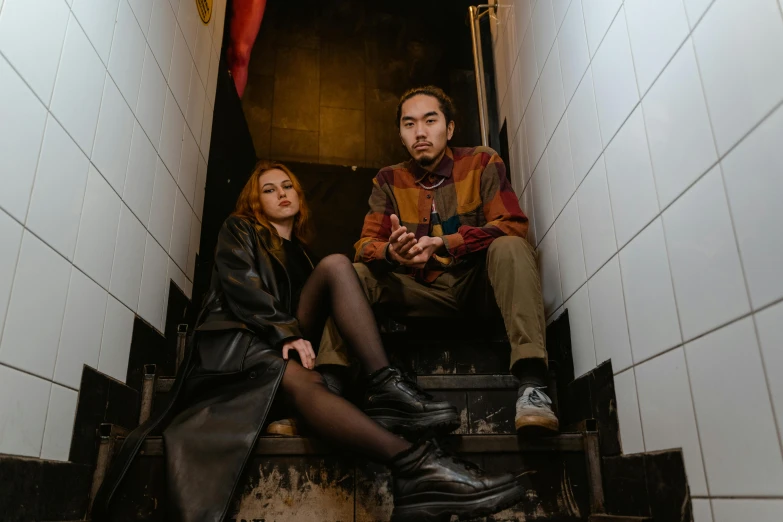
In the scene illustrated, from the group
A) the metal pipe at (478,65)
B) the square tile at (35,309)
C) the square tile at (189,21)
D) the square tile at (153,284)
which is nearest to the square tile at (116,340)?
the square tile at (153,284)

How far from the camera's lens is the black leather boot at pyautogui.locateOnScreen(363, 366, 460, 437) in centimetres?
146

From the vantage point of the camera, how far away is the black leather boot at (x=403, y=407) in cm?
146

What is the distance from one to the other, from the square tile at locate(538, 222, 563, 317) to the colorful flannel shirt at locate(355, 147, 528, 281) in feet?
0.32

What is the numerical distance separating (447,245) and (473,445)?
69 cm

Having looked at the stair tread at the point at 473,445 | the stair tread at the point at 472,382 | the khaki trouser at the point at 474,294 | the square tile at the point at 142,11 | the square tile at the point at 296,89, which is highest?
the square tile at the point at 296,89

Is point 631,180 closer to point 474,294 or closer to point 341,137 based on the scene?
point 474,294

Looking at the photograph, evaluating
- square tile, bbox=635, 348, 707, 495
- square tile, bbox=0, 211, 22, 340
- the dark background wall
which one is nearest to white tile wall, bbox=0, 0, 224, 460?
square tile, bbox=0, 211, 22, 340

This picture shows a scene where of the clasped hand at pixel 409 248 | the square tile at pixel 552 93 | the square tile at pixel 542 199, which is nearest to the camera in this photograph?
the clasped hand at pixel 409 248

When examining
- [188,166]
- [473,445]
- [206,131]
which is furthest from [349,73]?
Result: [473,445]

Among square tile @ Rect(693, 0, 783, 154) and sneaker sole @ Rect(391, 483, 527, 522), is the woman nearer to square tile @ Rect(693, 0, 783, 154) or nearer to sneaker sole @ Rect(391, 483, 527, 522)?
sneaker sole @ Rect(391, 483, 527, 522)

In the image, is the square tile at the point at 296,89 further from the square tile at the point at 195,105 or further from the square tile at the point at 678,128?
the square tile at the point at 678,128

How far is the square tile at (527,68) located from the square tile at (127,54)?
55.0 inches

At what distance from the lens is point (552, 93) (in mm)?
2023

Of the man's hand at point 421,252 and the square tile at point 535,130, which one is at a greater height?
the square tile at point 535,130
